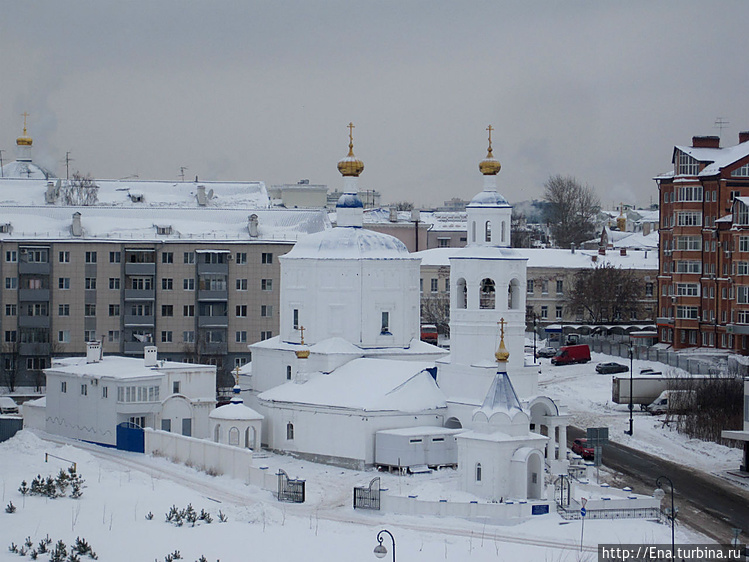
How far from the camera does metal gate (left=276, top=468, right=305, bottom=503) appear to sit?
3953 cm

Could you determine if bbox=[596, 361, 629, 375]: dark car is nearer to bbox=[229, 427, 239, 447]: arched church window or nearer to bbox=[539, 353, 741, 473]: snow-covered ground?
bbox=[539, 353, 741, 473]: snow-covered ground

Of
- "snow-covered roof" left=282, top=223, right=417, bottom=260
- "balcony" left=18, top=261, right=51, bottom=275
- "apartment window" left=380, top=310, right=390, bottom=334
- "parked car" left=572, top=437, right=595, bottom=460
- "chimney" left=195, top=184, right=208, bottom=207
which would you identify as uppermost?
"chimney" left=195, top=184, right=208, bottom=207

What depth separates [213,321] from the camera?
223 ft

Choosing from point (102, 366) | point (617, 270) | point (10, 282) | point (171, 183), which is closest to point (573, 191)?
point (617, 270)

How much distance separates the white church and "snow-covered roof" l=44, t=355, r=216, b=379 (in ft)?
11.1

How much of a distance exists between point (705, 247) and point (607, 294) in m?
12.3

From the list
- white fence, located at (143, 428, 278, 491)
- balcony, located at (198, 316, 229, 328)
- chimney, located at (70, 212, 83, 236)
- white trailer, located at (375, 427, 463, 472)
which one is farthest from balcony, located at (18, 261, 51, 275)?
white trailer, located at (375, 427, 463, 472)

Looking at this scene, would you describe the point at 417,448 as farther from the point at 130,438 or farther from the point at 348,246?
the point at 130,438

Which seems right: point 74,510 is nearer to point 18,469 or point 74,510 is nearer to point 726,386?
point 18,469

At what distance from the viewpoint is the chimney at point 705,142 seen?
233 feet

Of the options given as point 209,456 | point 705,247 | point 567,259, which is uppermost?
point 705,247

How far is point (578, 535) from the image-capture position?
117 feet

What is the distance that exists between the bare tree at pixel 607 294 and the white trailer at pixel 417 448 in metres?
37.1

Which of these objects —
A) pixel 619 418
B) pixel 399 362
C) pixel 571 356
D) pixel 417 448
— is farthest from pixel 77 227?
pixel 417 448
